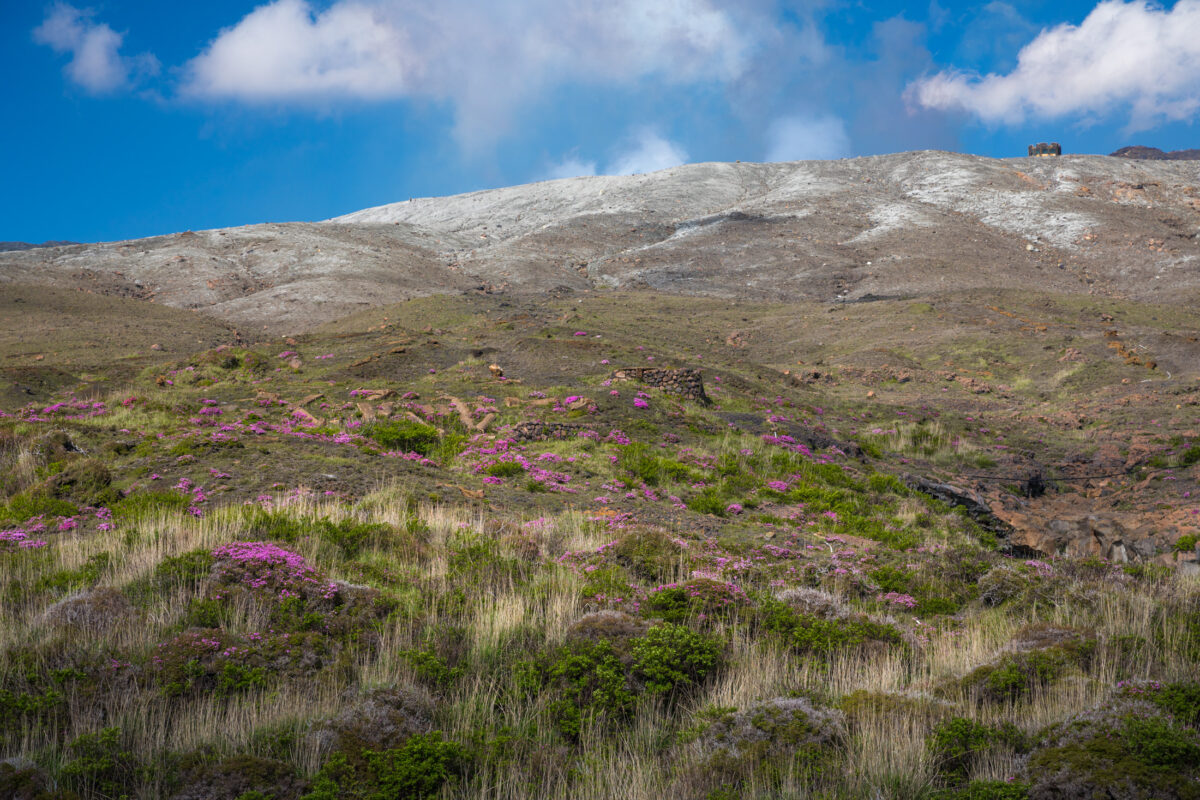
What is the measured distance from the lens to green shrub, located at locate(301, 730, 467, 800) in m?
3.70

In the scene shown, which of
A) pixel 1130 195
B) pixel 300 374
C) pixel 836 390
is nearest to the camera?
pixel 300 374

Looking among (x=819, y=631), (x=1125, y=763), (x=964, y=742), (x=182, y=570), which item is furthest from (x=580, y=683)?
(x=182, y=570)

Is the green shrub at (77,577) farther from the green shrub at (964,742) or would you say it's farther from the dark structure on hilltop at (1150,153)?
the dark structure on hilltop at (1150,153)

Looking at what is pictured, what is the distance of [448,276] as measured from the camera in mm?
49375

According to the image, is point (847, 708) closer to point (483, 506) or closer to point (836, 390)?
point (483, 506)

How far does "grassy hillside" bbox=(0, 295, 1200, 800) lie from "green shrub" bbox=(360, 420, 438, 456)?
3.3 inches

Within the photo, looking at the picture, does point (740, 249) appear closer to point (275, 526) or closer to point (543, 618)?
point (275, 526)

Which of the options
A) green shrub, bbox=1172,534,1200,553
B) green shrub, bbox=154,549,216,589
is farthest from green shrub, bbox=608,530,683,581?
green shrub, bbox=1172,534,1200,553

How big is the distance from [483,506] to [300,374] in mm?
13049

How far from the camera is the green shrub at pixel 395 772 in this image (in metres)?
3.70

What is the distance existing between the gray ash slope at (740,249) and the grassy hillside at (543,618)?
93.4ft

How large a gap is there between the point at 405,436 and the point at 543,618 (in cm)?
809

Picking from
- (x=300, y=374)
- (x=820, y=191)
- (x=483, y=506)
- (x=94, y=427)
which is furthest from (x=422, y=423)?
(x=820, y=191)

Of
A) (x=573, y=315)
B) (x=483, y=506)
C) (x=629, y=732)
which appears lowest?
(x=629, y=732)
